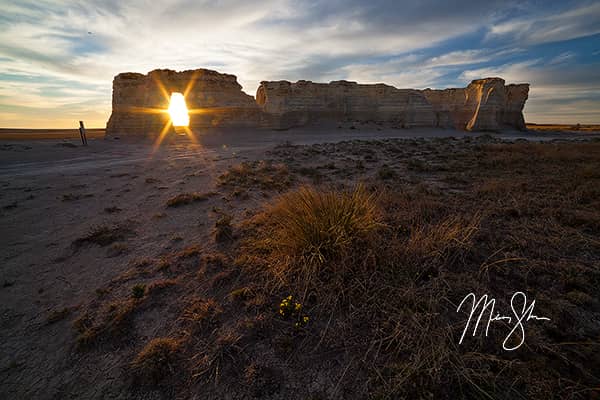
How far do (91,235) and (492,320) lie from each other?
5809 mm

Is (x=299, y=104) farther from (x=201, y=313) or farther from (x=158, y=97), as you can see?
(x=201, y=313)

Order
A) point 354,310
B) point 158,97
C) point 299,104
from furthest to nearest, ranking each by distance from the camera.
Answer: point 299,104
point 158,97
point 354,310

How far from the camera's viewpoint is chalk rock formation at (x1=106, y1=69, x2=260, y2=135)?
31.4 m

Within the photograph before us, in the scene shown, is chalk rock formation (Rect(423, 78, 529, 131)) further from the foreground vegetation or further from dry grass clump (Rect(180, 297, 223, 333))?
dry grass clump (Rect(180, 297, 223, 333))

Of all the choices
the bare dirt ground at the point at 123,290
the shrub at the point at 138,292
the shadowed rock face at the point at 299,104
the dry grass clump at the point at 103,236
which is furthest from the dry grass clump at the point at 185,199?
the shadowed rock face at the point at 299,104

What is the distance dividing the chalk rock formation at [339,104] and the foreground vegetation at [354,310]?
34400 millimetres

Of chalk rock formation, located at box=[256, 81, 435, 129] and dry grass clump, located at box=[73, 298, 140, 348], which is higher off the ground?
chalk rock formation, located at box=[256, 81, 435, 129]

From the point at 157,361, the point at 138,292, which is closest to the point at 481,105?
the point at 138,292

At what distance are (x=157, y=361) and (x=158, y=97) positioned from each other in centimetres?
3762

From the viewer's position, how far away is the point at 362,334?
1938mm

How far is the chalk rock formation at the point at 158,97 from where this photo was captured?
31.4 meters

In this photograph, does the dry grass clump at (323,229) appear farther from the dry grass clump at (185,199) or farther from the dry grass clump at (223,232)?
the dry grass clump at (185,199)

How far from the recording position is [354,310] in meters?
2.11

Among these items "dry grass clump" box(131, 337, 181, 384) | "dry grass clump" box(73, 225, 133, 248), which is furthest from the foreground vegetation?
"dry grass clump" box(73, 225, 133, 248)
